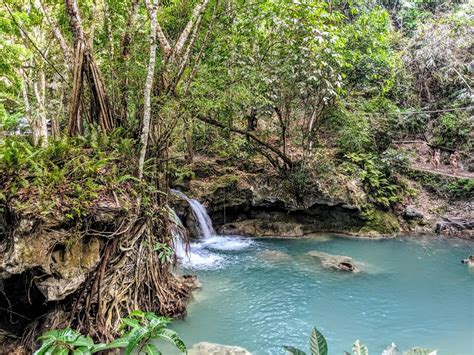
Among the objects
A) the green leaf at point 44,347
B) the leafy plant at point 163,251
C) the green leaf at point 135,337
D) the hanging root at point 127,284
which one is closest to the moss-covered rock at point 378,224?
the hanging root at point 127,284

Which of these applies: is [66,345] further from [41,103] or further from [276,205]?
[276,205]

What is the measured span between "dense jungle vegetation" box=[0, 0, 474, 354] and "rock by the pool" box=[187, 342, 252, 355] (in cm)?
74

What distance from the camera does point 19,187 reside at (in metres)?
3.55

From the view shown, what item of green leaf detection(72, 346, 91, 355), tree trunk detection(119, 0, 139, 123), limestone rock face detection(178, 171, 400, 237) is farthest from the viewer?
limestone rock face detection(178, 171, 400, 237)

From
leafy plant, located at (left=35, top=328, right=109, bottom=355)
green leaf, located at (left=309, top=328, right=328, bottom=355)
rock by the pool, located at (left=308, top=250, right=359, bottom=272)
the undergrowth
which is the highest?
the undergrowth

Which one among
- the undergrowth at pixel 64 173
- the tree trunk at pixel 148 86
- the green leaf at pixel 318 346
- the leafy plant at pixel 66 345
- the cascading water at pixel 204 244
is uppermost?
the tree trunk at pixel 148 86

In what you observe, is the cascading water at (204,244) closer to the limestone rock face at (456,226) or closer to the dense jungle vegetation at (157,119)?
the dense jungle vegetation at (157,119)

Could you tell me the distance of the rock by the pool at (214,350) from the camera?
4.21 meters

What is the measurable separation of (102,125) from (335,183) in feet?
24.2

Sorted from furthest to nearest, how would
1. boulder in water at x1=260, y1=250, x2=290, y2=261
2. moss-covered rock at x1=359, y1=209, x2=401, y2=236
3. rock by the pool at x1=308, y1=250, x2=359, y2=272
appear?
moss-covered rock at x1=359, y1=209, x2=401, y2=236 < boulder in water at x1=260, y1=250, x2=290, y2=261 < rock by the pool at x1=308, y1=250, x2=359, y2=272

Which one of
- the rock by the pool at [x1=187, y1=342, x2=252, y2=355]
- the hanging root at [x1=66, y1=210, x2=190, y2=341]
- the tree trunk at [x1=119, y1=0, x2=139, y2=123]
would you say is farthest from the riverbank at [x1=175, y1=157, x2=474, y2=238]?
the rock by the pool at [x1=187, y1=342, x2=252, y2=355]

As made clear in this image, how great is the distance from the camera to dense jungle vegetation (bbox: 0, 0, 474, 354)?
12.9ft

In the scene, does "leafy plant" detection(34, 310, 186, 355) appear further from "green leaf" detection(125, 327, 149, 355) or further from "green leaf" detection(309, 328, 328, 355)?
"green leaf" detection(309, 328, 328, 355)

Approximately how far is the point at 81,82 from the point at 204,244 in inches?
226
